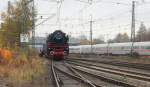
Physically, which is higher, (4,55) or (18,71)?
(4,55)

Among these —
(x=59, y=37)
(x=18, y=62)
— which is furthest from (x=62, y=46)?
(x=18, y=62)

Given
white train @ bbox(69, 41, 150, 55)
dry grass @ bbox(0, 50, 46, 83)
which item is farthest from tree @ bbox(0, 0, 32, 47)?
dry grass @ bbox(0, 50, 46, 83)

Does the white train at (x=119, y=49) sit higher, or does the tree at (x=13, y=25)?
the tree at (x=13, y=25)

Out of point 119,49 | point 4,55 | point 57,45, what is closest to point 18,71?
point 4,55

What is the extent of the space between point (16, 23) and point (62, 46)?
14.3m

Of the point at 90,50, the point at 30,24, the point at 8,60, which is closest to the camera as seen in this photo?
the point at 8,60

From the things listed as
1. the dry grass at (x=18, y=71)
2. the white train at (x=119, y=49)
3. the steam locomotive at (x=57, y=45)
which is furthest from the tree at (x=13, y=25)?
the dry grass at (x=18, y=71)

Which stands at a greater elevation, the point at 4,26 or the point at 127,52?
the point at 4,26

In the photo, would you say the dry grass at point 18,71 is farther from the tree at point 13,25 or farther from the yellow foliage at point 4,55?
the tree at point 13,25

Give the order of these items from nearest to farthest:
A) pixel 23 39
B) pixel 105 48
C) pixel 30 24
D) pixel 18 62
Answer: pixel 18 62 < pixel 23 39 < pixel 30 24 < pixel 105 48

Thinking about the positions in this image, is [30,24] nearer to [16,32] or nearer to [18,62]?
[16,32]

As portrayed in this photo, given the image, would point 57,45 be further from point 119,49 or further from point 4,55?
point 119,49

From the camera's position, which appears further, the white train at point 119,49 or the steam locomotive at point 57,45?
the white train at point 119,49

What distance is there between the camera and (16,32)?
6341 centimetres
